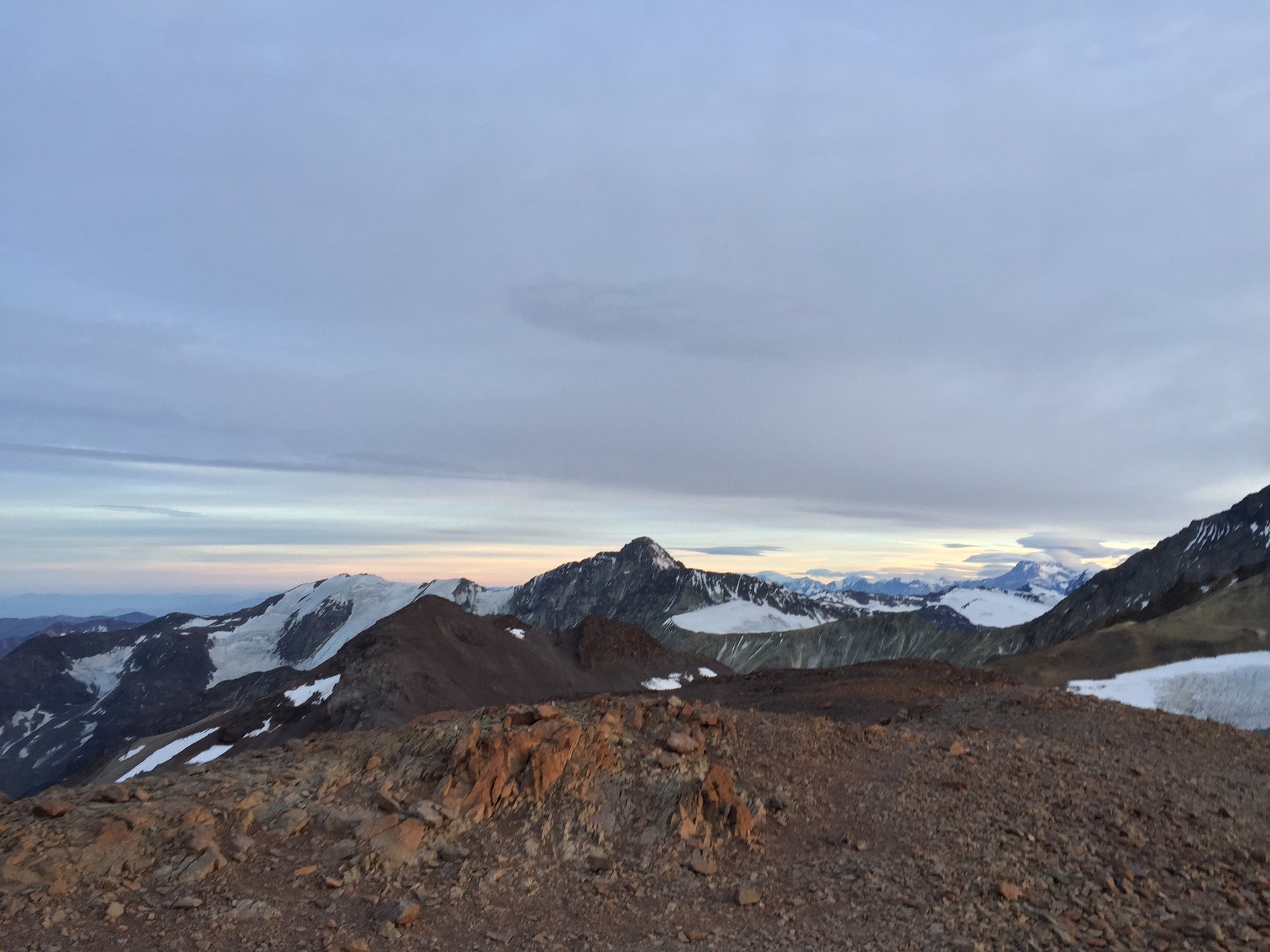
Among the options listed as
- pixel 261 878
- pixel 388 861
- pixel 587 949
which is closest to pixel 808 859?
pixel 587 949

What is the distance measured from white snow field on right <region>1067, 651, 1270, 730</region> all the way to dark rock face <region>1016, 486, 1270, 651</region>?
81.9m

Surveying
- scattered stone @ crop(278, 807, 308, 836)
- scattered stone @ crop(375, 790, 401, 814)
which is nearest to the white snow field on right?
scattered stone @ crop(375, 790, 401, 814)

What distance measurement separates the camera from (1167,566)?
143m

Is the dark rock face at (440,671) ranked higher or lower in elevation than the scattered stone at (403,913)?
lower

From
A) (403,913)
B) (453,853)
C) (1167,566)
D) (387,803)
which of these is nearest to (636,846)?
(453,853)

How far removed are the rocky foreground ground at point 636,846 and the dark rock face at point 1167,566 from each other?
440 ft

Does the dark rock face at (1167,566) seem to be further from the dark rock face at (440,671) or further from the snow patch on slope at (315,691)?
the snow patch on slope at (315,691)

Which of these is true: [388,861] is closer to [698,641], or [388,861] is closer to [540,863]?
[540,863]

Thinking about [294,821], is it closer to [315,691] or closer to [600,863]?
[600,863]

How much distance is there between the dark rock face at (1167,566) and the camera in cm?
13150

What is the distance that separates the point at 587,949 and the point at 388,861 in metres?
2.91

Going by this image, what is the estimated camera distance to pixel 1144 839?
32.7 feet

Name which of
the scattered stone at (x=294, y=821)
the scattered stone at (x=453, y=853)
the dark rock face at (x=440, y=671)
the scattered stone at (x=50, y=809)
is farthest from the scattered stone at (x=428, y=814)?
the dark rock face at (x=440, y=671)

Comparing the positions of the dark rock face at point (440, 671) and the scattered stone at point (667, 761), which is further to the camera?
the dark rock face at point (440, 671)
